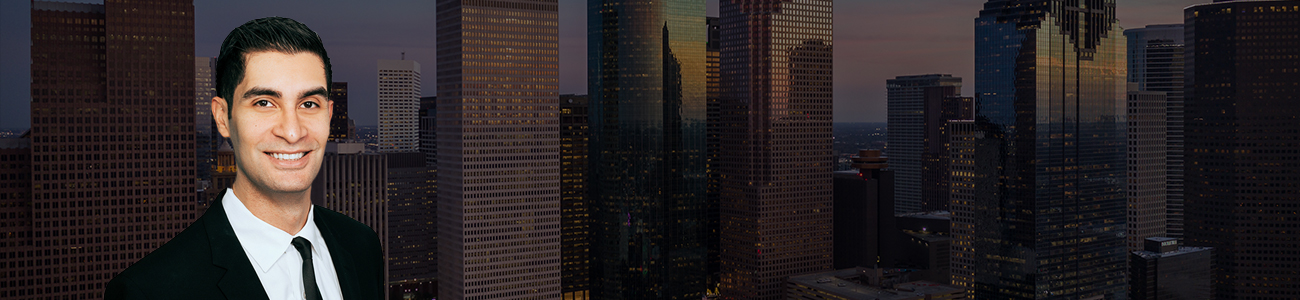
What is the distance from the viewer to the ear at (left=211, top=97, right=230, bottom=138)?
21.4ft

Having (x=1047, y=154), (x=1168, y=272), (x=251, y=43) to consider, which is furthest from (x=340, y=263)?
(x=1168, y=272)

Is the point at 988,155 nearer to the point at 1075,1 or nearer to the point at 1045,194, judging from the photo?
the point at 1045,194

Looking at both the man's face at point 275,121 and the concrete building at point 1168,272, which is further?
the concrete building at point 1168,272

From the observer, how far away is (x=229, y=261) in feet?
20.9

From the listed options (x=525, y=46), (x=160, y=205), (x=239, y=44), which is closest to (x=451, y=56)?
(x=525, y=46)

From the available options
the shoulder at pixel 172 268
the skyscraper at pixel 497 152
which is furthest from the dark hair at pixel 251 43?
the skyscraper at pixel 497 152

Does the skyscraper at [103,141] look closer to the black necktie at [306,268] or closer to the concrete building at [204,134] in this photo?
the concrete building at [204,134]

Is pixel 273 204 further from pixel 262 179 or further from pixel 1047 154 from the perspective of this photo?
pixel 1047 154

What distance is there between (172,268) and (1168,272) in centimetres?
20641

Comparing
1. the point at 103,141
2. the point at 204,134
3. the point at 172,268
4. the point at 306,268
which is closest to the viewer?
the point at 172,268

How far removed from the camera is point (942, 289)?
18538 cm

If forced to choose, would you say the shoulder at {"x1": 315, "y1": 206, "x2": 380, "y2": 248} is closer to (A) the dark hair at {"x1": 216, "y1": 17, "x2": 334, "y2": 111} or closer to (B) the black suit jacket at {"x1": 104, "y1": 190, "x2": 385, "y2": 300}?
(B) the black suit jacket at {"x1": 104, "y1": 190, "x2": 385, "y2": 300}

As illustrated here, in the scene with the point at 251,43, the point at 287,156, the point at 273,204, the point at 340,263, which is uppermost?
the point at 251,43

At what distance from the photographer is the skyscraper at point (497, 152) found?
166 metres
